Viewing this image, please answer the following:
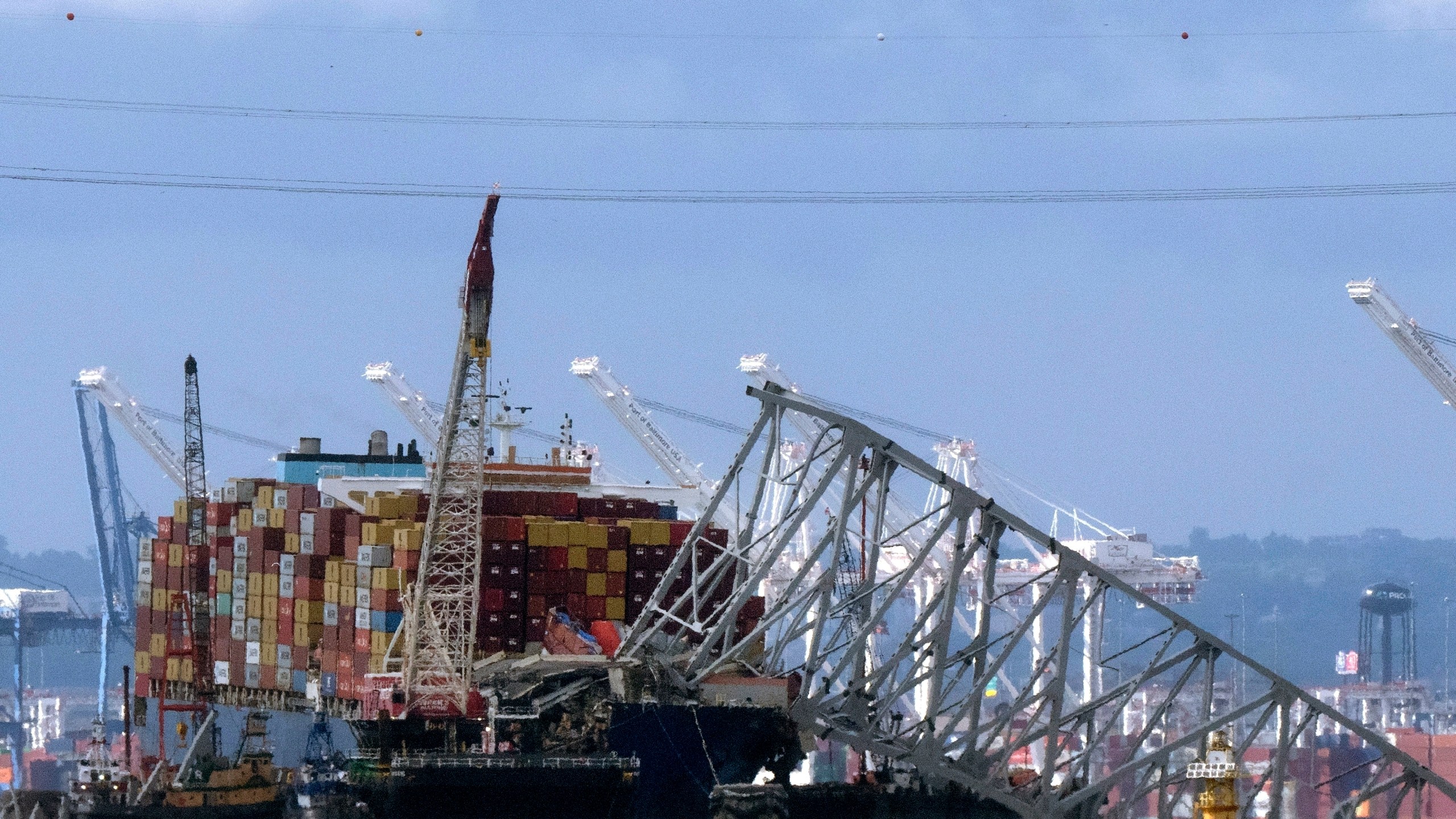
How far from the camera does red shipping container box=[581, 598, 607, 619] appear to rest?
85.6 meters

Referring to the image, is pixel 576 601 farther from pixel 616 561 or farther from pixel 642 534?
pixel 642 534

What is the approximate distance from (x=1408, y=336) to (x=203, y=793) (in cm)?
7408

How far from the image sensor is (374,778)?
69.7 m

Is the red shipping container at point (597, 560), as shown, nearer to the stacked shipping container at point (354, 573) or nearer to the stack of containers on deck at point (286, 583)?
the stacked shipping container at point (354, 573)

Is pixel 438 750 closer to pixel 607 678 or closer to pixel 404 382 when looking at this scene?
pixel 607 678

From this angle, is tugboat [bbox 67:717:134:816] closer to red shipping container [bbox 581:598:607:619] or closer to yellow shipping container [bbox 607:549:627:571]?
red shipping container [bbox 581:598:607:619]

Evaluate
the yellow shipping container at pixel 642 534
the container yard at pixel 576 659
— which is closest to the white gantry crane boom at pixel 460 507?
the container yard at pixel 576 659

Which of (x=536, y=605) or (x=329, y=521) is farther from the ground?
(x=329, y=521)

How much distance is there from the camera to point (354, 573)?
88.9 m

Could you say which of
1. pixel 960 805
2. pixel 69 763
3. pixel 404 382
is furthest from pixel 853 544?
pixel 960 805

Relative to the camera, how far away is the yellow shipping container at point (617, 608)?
282 feet

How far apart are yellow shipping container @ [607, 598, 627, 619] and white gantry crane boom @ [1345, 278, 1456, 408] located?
5472 cm

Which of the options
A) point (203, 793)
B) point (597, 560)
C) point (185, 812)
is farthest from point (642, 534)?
point (185, 812)

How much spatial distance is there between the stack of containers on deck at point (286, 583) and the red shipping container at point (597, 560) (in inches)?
256
